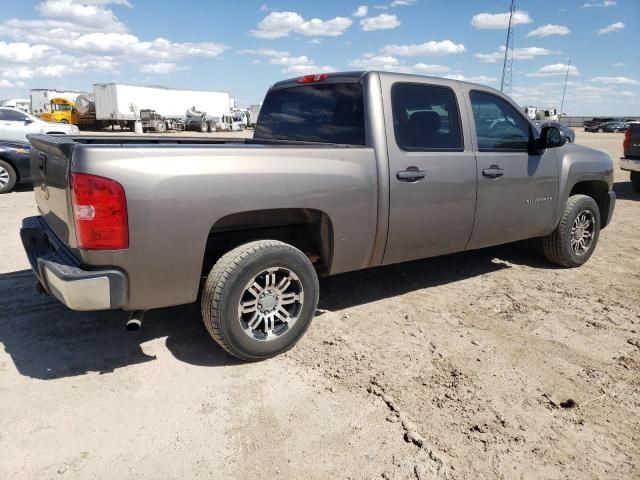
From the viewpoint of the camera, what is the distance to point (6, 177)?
9383 mm

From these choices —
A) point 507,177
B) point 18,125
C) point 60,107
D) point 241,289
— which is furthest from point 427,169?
point 60,107

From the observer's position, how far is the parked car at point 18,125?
44.3ft

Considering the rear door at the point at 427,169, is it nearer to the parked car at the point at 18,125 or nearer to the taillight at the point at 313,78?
the taillight at the point at 313,78

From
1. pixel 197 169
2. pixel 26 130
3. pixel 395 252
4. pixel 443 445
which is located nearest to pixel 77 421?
pixel 197 169

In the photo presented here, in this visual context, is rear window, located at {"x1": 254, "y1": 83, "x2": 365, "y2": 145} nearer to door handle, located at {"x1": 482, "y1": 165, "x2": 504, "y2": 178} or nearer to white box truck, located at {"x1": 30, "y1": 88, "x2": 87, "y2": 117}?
door handle, located at {"x1": 482, "y1": 165, "x2": 504, "y2": 178}

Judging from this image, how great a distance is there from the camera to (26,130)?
13.8 metres

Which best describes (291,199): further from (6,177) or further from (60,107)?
(60,107)

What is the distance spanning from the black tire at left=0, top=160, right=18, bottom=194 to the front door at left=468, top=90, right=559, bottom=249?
8903 mm

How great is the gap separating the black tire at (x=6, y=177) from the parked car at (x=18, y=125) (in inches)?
187

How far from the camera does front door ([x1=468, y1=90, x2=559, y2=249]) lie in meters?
4.18

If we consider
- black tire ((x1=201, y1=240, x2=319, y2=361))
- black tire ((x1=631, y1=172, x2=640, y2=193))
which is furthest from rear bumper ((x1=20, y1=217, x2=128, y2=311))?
black tire ((x1=631, y1=172, x2=640, y2=193))

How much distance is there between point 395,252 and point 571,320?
1.59 meters

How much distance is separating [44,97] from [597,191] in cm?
4623

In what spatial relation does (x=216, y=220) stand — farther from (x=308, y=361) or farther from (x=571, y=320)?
(x=571, y=320)
